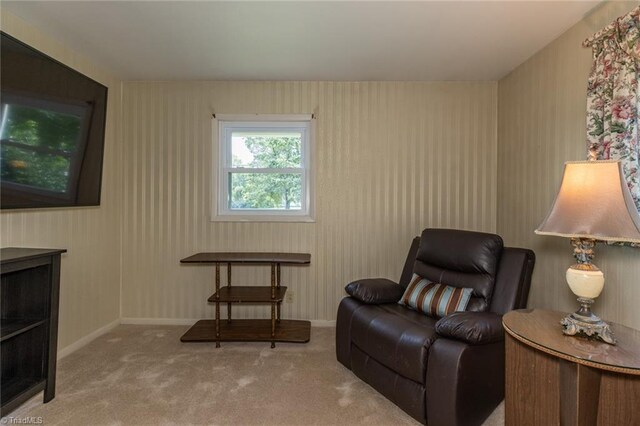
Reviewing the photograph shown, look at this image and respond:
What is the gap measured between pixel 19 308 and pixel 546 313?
302 cm

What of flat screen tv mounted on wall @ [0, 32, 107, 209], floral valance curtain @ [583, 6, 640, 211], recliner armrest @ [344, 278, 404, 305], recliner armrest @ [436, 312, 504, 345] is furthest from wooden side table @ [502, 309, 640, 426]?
flat screen tv mounted on wall @ [0, 32, 107, 209]

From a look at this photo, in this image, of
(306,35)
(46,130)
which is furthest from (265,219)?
(46,130)

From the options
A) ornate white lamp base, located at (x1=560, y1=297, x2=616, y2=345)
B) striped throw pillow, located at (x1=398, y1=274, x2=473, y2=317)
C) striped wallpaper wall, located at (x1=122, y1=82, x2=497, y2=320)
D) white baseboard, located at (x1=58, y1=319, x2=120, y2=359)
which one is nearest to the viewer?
ornate white lamp base, located at (x1=560, y1=297, x2=616, y2=345)

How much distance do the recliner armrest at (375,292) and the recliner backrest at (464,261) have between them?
0.26 m

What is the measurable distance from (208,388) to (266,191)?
5.93ft

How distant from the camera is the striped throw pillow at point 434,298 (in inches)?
83.4

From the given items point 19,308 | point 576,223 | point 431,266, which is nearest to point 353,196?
point 431,266

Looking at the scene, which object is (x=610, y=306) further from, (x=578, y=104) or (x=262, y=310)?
(x=262, y=310)

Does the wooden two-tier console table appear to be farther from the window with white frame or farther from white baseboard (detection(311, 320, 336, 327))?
the window with white frame

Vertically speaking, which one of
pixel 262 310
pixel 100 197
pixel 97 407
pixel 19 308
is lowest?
pixel 97 407

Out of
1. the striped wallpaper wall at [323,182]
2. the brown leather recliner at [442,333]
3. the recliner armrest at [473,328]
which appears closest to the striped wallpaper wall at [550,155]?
the striped wallpaper wall at [323,182]

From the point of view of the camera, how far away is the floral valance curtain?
1.60 metres

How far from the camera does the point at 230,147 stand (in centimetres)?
329

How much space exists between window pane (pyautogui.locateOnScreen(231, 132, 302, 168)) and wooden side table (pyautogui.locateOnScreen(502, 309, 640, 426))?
93.2 inches
